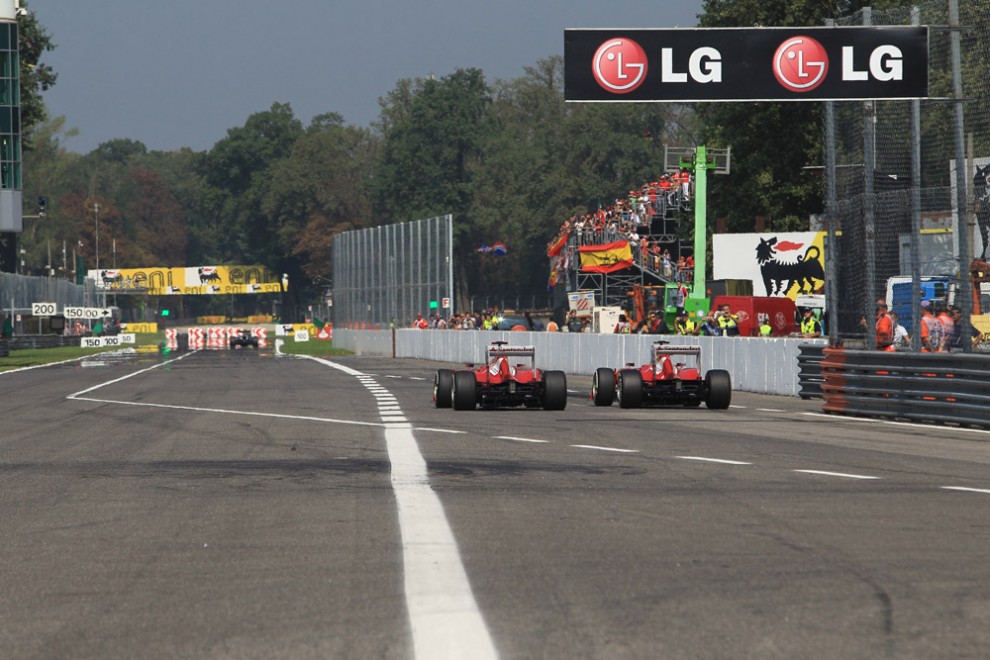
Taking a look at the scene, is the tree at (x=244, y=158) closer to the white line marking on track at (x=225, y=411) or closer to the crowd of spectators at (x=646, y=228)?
the crowd of spectators at (x=646, y=228)

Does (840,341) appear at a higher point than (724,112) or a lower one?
lower

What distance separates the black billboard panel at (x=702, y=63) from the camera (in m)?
25.1

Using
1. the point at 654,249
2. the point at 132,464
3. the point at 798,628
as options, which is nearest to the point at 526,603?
the point at 798,628

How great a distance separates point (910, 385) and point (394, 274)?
4469 cm

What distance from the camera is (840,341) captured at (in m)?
24.4

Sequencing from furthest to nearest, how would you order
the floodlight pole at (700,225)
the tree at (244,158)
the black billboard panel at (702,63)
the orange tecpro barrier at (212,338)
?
the tree at (244,158) → the orange tecpro barrier at (212,338) → the floodlight pole at (700,225) → the black billboard panel at (702,63)

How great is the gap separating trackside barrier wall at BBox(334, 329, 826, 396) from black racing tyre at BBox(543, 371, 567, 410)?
257 inches

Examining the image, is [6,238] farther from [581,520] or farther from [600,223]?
[581,520]

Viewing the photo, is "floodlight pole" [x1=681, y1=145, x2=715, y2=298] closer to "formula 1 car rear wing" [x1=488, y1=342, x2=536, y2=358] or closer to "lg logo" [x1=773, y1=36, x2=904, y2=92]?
"lg logo" [x1=773, y1=36, x2=904, y2=92]

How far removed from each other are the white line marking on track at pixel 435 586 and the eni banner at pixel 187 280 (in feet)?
470

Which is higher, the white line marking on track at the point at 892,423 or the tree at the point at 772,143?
the tree at the point at 772,143

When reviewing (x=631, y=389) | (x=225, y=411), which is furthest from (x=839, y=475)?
(x=225, y=411)

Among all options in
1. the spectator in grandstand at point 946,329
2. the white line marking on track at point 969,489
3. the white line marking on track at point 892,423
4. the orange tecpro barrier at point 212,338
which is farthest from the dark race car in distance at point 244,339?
the white line marking on track at point 969,489

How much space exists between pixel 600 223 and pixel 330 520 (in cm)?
5203
